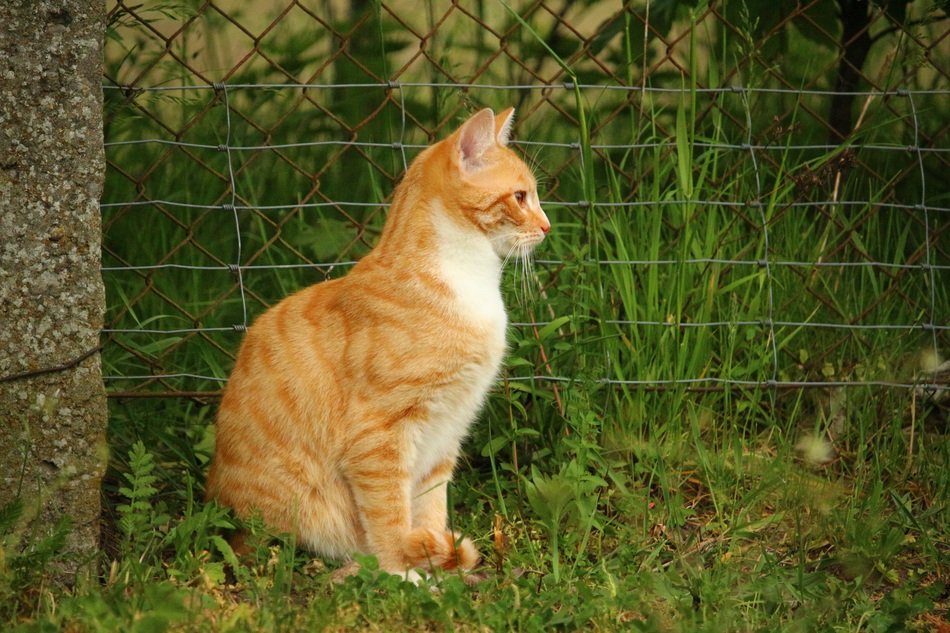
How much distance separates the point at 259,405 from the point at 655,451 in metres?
1.09

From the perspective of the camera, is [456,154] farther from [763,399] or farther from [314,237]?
[763,399]

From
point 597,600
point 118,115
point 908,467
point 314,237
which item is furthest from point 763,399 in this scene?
point 118,115

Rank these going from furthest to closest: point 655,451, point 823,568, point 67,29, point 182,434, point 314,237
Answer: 1. point 314,237
2. point 182,434
3. point 655,451
4. point 823,568
5. point 67,29

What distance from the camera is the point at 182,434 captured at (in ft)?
10.9

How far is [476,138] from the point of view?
280 centimetres

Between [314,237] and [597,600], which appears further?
[314,237]

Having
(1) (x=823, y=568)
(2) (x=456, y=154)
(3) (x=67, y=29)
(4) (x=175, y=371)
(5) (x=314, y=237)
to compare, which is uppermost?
(3) (x=67, y=29)

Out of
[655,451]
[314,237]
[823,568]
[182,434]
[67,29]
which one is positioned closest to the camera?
[67,29]

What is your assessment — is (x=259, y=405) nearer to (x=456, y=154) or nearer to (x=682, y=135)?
(x=456, y=154)

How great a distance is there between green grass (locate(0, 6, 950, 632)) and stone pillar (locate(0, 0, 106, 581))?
13 centimetres

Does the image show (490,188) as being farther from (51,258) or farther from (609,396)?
(51,258)

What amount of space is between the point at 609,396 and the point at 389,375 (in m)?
0.79

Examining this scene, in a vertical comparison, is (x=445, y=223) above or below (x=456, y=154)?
below

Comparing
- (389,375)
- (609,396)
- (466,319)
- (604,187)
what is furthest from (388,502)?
(604,187)
